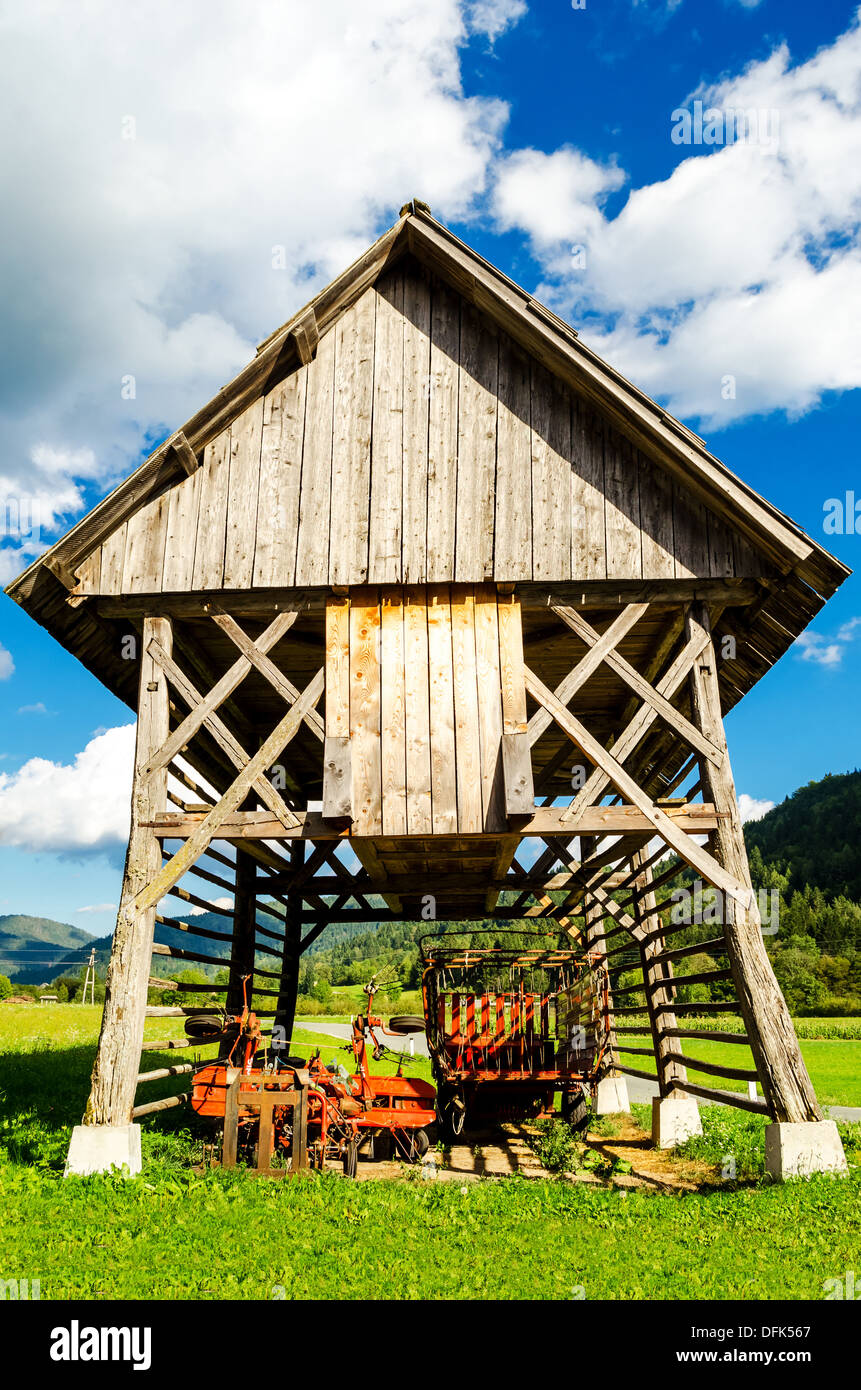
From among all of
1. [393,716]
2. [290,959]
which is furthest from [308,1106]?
[290,959]

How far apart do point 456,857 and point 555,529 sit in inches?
177

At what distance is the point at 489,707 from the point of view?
10000 mm

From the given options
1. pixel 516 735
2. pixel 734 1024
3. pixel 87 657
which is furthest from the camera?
pixel 734 1024

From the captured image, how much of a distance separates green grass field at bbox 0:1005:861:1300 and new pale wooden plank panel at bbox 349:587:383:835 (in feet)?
11.8

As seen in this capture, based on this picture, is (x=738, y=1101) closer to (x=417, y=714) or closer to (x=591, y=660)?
(x=591, y=660)

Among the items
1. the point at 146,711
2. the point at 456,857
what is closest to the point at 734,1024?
the point at 456,857

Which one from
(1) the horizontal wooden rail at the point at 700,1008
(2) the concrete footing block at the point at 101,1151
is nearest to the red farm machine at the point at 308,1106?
(2) the concrete footing block at the point at 101,1151

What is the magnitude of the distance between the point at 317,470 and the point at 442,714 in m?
3.36

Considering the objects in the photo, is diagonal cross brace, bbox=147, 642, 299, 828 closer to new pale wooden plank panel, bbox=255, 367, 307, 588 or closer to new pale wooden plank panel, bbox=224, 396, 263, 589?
new pale wooden plank panel, bbox=224, 396, 263, 589

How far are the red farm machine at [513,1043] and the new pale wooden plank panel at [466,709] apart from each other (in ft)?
12.0

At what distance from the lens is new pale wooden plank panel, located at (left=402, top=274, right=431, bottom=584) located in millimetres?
10375

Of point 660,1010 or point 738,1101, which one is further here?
point 660,1010

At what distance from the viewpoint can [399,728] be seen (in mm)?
9938
